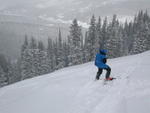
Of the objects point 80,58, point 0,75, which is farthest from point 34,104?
point 0,75

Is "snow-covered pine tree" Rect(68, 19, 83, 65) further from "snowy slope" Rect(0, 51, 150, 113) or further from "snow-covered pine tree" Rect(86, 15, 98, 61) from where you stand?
"snowy slope" Rect(0, 51, 150, 113)

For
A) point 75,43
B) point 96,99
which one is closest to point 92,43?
point 75,43

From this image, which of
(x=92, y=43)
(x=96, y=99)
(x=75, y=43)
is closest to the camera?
(x=96, y=99)

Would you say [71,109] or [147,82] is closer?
[71,109]

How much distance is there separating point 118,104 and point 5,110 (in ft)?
20.4

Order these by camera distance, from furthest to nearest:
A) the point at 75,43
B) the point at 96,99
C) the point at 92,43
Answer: the point at 92,43, the point at 75,43, the point at 96,99

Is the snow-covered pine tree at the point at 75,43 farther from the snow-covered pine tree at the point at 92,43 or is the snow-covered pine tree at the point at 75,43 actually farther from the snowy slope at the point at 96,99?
the snowy slope at the point at 96,99

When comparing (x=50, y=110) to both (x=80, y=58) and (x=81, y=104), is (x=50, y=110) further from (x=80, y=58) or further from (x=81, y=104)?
(x=80, y=58)

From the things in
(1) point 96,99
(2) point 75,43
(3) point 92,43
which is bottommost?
(3) point 92,43

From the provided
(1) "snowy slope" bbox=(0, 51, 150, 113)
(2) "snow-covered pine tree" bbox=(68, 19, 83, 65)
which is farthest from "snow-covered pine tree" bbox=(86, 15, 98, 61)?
(1) "snowy slope" bbox=(0, 51, 150, 113)

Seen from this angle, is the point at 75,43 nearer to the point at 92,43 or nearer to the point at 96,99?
the point at 92,43

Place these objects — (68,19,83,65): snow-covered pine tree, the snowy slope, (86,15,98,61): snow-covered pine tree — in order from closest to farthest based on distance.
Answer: the snowy slope → (68,19,83,65): snow-covered pine tree → (86,15,98,61): snow-covered pine tree

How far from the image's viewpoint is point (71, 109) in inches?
245

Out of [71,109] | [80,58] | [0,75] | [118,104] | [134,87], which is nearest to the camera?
[118,104]
